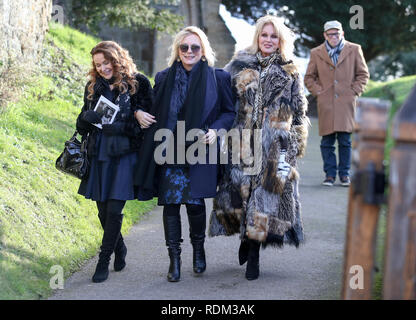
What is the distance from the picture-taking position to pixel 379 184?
11.5 ft

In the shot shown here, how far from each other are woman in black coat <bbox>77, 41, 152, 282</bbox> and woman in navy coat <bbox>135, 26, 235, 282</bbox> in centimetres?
11

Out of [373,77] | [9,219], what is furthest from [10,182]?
[373,77]

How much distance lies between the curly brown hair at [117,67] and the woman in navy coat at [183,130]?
0.75 ft

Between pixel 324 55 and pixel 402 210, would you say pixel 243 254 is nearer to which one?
pixel 402 210

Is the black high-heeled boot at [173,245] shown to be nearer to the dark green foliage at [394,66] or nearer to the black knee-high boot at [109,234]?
the black knee-high boot at [109,234]

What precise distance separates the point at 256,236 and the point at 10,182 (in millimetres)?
2375

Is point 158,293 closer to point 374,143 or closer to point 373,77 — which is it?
point 374,143

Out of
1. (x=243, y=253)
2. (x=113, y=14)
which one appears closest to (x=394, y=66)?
(x=113, y=14)

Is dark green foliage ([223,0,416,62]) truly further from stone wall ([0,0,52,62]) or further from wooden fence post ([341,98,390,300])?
wooden fence post ([341,98,390,300])

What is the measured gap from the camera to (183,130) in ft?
18.9

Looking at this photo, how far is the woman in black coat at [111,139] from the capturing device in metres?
5.77

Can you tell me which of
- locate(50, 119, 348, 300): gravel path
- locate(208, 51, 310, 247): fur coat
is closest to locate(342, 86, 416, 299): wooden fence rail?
locate(50, 119, 348, 300): gravel path

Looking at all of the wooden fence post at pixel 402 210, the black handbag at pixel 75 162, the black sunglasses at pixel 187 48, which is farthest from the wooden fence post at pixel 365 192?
the black handbag at pixel 75 162
